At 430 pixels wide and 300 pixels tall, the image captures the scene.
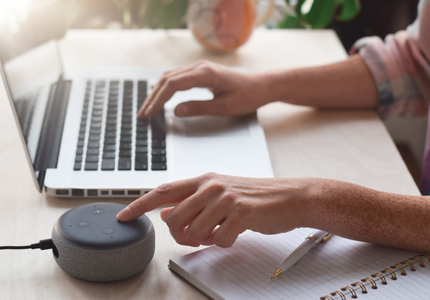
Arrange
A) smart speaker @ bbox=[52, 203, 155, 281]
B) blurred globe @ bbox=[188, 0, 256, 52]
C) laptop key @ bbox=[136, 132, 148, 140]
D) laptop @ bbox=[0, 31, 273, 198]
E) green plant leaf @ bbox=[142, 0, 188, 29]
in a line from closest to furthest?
Result: smart speaker @ bbox=[52, 203, 155, 281] < laptop @ bbox=[0, 31, 273, 198] < laptop key @ bbox=[136, 132, 148, 140] < blurred globe @ bbox=[188, 0, 256, 52] < green plant leaf @ bbox=[142, 0, 188, 29]

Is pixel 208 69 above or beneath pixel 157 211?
above

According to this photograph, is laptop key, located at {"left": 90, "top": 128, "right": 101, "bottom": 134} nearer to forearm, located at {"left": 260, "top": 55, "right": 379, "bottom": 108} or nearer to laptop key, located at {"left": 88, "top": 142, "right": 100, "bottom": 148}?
laptop key, located at {"left": 88, "top": 142, "right": 100, "bottom": 148}

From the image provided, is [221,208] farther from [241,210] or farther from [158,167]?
[158,167]

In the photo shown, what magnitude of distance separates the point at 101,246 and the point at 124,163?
0.69 ft

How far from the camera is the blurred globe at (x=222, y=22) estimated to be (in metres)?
1.02

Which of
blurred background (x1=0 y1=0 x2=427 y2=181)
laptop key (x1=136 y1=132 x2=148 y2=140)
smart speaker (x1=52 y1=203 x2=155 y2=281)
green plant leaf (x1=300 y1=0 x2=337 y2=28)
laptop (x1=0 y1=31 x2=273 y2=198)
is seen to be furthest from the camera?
green plant leaf (x1=300 y1=0 x2=337 y2=28)

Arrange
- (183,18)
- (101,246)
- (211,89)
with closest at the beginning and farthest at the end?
(101,246)
(211,89)
(183,18)

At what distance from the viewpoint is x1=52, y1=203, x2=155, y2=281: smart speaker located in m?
0.45

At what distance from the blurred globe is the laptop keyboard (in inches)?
Answer: 10.8

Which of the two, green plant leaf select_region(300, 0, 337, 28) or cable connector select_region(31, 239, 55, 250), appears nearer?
cable connector select_region(31, 239, 55, 250)

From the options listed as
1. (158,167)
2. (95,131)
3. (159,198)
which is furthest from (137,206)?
(95,131)

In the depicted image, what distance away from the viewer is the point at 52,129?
72 centimetres

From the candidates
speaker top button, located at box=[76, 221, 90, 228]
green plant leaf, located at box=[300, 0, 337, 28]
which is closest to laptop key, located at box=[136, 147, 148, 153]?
speaker top button, located at box=[76, 221, 90, 228]

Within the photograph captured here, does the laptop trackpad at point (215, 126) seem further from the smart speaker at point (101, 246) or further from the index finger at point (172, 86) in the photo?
the smart speaker at point (101, 246)
